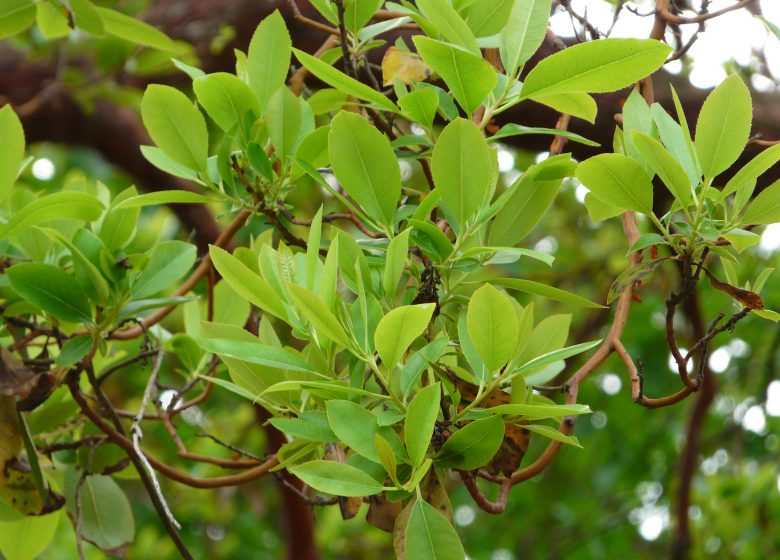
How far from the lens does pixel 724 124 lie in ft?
1.96

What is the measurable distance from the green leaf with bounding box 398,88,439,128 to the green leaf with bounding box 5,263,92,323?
11.2 inches

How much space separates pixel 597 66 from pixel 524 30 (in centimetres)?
6

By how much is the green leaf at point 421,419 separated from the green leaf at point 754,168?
0.23m

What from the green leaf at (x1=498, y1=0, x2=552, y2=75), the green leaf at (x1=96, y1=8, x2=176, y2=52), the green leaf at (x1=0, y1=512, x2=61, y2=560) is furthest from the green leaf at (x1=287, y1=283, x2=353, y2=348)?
the green leaf at (x1=96, y1=8, x2=176, y2=52)

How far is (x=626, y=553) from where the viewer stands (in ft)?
8.42

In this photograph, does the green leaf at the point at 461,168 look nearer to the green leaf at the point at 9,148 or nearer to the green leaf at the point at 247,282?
the green leaf at the point at 247,282

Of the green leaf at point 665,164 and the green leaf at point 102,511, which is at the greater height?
the green leaf at point 665,164

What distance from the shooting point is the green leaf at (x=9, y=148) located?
0.70 meters

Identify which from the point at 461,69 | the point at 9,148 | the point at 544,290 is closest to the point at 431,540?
the point at 544,290

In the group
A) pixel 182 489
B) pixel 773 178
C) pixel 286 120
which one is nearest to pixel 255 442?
pixel 182 489

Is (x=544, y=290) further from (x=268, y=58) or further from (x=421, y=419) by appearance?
(x=268, y=58)

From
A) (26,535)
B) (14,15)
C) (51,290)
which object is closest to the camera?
(51,290)

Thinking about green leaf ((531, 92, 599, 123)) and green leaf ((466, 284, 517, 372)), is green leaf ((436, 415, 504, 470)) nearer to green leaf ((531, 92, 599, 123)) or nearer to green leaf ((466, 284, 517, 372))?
green leaf ((466, 284, 517, 372))

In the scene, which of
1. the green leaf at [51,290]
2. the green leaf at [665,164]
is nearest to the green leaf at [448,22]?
the green leaf at [665,164]
